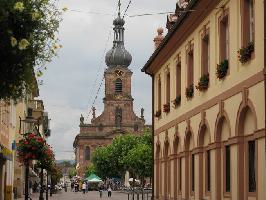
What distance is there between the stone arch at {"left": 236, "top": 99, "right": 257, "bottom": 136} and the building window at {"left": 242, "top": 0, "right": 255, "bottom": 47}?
1.67 metres

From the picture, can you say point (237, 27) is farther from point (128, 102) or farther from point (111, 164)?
point (128, 102)

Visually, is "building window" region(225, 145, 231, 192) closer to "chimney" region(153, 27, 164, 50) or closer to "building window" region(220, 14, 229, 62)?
"building window" region(220, 14, 229, 62)

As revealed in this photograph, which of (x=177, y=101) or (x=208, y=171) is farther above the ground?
(x=177, y=101)

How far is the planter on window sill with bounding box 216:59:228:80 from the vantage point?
2170 cm

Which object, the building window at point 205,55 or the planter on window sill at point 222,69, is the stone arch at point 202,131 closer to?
the building window at point 205,55

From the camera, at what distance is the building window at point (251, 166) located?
1953 cm


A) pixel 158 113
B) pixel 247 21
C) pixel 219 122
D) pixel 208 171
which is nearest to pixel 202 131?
pixel 208 171

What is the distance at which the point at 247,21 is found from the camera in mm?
20156

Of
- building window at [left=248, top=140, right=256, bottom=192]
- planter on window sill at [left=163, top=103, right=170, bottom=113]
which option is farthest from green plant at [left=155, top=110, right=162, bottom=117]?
building window at [left=248, top=140, right=256, bottom=192]

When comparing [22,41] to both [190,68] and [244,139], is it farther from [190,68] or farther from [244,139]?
[190,68]

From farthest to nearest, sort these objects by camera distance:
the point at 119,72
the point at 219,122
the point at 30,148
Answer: the point at 119,72 < the point at 30,148 < the point at 219,122

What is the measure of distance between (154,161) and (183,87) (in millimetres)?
9679

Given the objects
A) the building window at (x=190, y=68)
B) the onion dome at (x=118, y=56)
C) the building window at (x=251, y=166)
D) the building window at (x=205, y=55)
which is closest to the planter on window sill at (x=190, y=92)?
the building window at (x=190, y=68)

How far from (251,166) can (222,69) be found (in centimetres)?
341
